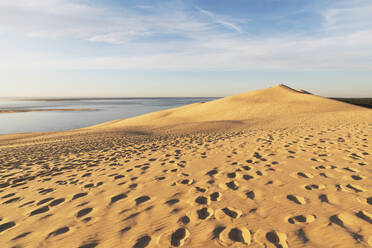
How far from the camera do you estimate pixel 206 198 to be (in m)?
3.28

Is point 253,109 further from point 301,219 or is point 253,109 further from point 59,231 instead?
point 59,231

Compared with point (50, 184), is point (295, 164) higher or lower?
higher

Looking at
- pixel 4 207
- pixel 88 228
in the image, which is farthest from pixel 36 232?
pixel 4 207

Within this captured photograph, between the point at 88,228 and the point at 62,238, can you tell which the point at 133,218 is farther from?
the point at 62,238

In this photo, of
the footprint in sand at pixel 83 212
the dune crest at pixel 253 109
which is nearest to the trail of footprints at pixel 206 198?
the footprint in sand at pixel 83 212

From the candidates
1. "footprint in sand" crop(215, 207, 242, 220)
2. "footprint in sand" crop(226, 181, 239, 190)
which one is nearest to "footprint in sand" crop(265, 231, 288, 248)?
"footprint in sand" crop(215, 207, 242, 220)

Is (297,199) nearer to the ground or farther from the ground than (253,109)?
nearer to the ground

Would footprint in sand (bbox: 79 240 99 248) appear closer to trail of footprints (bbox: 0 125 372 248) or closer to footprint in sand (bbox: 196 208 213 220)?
trail of footprints (bbox: 0 125 372 248)

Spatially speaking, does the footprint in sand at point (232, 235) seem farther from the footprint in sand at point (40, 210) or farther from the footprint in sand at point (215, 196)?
the footprint in sand at point (40, 210)

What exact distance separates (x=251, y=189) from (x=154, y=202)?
1.71 meters

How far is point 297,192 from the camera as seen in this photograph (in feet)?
10.8

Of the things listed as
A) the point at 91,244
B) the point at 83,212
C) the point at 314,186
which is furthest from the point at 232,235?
the point at 83,212

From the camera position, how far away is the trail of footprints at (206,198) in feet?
7.86

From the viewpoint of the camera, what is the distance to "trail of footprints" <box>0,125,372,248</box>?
2396 mm
